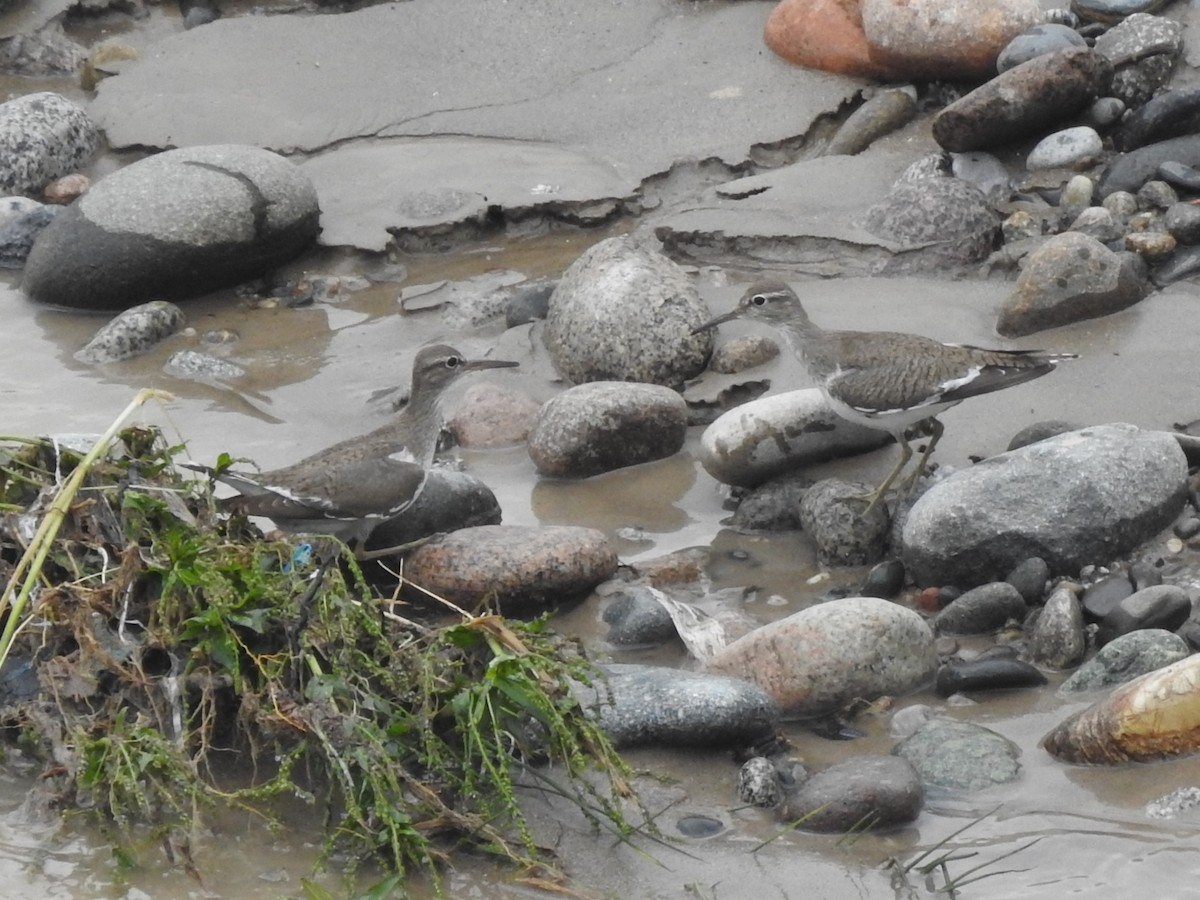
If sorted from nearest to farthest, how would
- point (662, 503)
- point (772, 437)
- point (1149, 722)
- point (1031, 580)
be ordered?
point (1149, 722) < point (1031, 580) < point (772, 437) < point (662, 503)

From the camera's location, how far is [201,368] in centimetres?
905

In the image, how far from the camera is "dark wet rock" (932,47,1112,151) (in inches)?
384

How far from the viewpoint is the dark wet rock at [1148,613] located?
6.01m

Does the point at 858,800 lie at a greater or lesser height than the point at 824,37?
lesser

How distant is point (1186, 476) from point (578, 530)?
2.57 meters

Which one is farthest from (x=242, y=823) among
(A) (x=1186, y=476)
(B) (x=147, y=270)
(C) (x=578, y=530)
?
(B) (x=147, y=270)

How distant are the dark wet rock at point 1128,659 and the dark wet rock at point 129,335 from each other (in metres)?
5.75

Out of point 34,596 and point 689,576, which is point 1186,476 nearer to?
point 689,576

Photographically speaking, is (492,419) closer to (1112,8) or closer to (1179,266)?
(1179,266)

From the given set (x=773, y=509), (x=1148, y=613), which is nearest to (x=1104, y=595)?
(x=1148, y=613)

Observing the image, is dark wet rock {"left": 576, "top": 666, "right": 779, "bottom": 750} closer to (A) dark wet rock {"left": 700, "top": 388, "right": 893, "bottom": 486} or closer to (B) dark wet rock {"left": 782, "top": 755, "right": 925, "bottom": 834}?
(B) dark wet rock {"left": 782, "top": 755, "right": 925, "bottom": 834}

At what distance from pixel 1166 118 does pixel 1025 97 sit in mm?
827

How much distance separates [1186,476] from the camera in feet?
22.2

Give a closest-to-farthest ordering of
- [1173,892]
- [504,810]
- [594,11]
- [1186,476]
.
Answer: [1173,892] < [504,810] < [1186,476] < [594,11]
